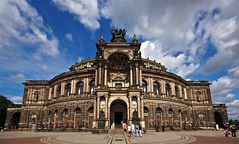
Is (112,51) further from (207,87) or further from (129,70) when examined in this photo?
(207,87)

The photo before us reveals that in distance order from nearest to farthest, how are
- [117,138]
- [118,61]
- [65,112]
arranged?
[117,138] < [118,61] < [65,112]

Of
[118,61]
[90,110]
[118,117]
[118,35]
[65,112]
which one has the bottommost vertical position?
[118,117]

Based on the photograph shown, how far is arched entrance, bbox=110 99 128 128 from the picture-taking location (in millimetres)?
42781

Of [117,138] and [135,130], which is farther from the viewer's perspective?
[135,130]

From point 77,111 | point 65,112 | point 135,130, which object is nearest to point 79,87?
point 77,111

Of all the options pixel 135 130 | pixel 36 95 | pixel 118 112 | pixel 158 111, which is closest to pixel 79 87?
pixel 118 112

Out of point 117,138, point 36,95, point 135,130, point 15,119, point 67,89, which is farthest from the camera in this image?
point 15,119

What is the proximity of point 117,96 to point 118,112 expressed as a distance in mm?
4166

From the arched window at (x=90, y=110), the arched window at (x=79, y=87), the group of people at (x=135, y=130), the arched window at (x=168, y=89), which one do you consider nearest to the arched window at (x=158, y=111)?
the arched window at (x=168, y=89)

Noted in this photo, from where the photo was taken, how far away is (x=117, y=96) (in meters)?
41.4

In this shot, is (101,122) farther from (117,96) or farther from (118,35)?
(118,35)

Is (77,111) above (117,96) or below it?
below

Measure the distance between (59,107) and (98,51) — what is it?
17240 millimetres

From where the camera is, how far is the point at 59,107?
5094 centimetres
